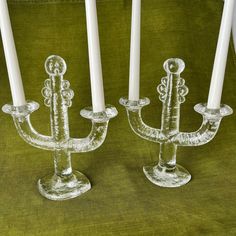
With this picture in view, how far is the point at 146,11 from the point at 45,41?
220mm

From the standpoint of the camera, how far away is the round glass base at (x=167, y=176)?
78 centimetres

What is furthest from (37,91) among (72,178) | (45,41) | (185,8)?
(185,8)

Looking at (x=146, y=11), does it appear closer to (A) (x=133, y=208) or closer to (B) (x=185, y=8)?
(B) (x=185, y=8)

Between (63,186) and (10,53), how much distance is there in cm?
23

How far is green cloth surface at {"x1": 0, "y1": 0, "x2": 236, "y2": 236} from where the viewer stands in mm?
689

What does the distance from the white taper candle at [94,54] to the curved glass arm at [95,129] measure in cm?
1

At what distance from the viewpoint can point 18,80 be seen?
69cm

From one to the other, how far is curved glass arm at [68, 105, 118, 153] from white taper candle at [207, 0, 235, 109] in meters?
0.14

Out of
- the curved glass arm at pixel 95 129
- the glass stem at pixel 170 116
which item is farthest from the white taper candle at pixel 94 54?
the glass stem at pixel 170 116

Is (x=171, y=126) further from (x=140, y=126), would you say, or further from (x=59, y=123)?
(x=59, y=123)

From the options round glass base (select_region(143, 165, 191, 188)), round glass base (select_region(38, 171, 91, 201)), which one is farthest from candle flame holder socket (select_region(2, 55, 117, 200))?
round glass base (select_region(143, 165, 191, 188))

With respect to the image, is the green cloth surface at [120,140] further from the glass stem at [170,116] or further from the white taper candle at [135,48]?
the white taper candle at [135,48]

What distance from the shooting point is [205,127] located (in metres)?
0.73

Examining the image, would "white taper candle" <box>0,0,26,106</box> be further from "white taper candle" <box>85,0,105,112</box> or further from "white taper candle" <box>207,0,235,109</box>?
"white taper candle" <box>207,0,235,109</box>
